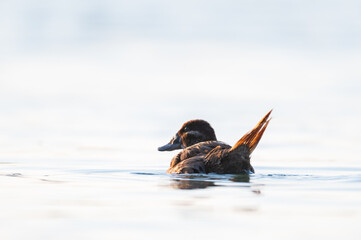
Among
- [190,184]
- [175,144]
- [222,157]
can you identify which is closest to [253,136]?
[222,157]

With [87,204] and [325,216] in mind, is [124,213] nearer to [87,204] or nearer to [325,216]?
[87,204]

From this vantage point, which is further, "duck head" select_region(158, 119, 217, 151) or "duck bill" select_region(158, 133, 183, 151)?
"duck bill" select_region(158, 133, 183, 151)

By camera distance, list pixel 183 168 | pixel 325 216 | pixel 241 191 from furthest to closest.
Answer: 1. pixel 183 168
2. pixel 241 191
3. pixel 325 216

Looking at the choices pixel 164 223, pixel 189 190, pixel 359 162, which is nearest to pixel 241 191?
pixel 189 190

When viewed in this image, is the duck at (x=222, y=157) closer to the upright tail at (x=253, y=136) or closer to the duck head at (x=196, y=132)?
the upright tail at (x=253, y=136)

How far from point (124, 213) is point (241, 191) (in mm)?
1693

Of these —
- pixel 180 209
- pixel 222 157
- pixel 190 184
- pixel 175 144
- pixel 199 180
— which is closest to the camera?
pixel 180 209

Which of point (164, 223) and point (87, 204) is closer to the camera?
point (164, 223)

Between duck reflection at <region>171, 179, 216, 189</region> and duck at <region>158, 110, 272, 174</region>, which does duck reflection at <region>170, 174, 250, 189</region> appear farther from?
duck at <region>158, 110, 272, 174</region>

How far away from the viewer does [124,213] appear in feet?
15.9

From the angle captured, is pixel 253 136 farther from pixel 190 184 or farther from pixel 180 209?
pixel 180 209

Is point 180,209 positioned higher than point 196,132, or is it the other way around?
point 196,132

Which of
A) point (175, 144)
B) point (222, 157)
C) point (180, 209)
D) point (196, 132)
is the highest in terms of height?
point (196, 132)

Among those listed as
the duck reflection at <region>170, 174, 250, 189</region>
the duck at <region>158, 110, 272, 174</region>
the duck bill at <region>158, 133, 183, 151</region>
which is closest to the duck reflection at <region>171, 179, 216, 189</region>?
the duck reflection at <region>170, 174, 250, 189</region>
